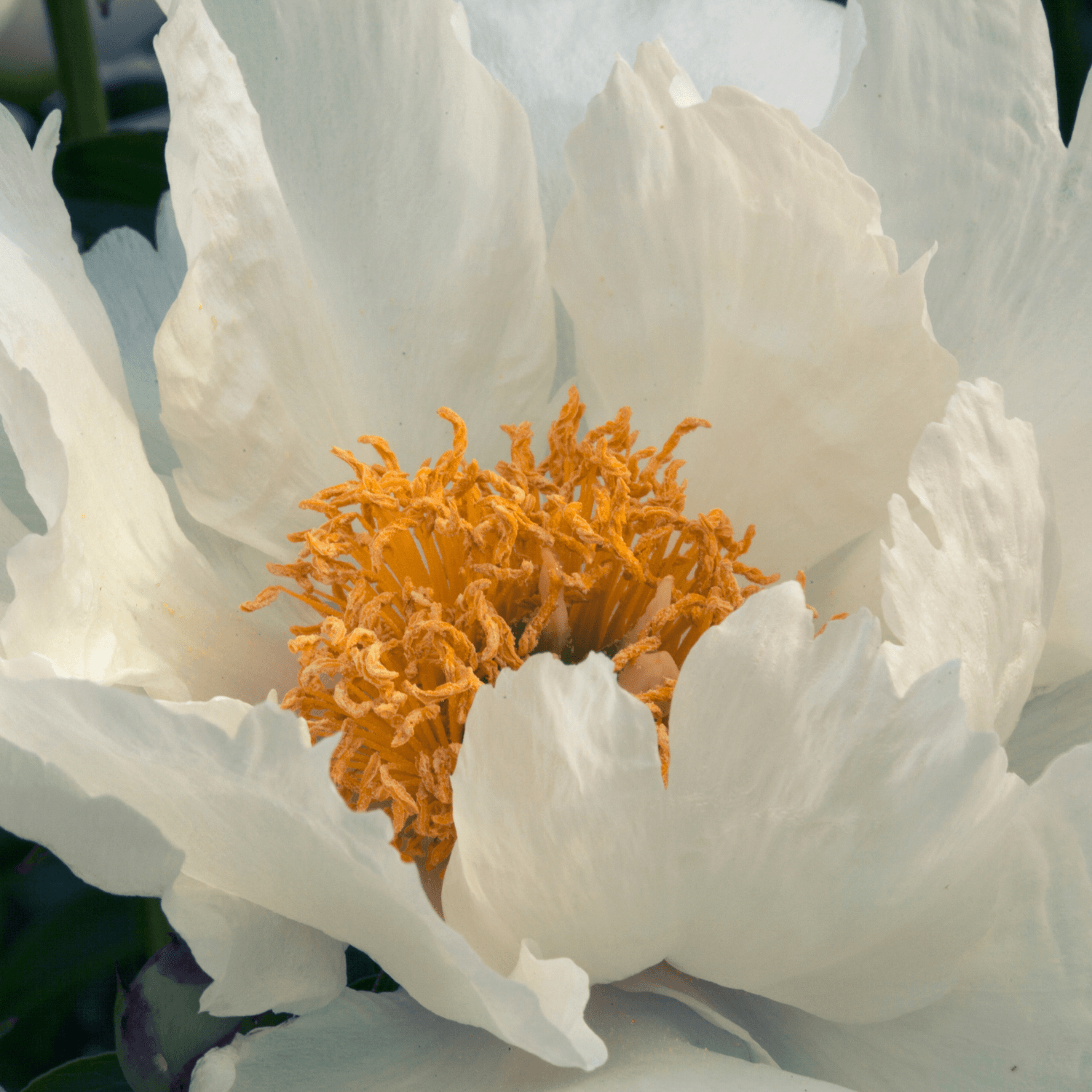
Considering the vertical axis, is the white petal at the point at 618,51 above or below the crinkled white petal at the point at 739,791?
above

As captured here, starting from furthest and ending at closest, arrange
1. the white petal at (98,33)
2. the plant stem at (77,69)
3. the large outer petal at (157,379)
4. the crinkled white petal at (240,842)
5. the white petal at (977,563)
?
the white petal at (98,33)
the plant stem at (77,69)
the large outer petal at (157,379)
the white petal at (977,563)
the crinkled white petal at (240,842)

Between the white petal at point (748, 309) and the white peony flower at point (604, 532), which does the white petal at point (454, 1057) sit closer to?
the white peony flower at point (604, 532)

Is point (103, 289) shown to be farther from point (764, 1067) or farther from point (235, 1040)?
point (764, 1067)

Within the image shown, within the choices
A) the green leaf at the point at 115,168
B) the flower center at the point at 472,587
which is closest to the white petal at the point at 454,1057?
the flower center at the point at 472,587

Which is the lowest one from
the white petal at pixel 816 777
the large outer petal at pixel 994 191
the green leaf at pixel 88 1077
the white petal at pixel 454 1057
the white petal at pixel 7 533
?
the green leaf at pixel 88 1077

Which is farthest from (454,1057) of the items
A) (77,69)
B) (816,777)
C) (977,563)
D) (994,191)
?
(77,69)

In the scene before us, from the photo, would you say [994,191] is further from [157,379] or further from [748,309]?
[157,379]

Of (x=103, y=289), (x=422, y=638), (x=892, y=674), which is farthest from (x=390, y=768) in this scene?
(x=103, y=289)

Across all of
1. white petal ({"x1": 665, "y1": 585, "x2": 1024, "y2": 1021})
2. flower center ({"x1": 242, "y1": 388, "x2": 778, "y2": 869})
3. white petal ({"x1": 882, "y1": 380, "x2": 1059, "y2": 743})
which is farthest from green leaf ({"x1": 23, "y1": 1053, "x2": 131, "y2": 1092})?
white petal ({"x1": 882, "y1": 380, "x2": 1059, "y2": 743})
